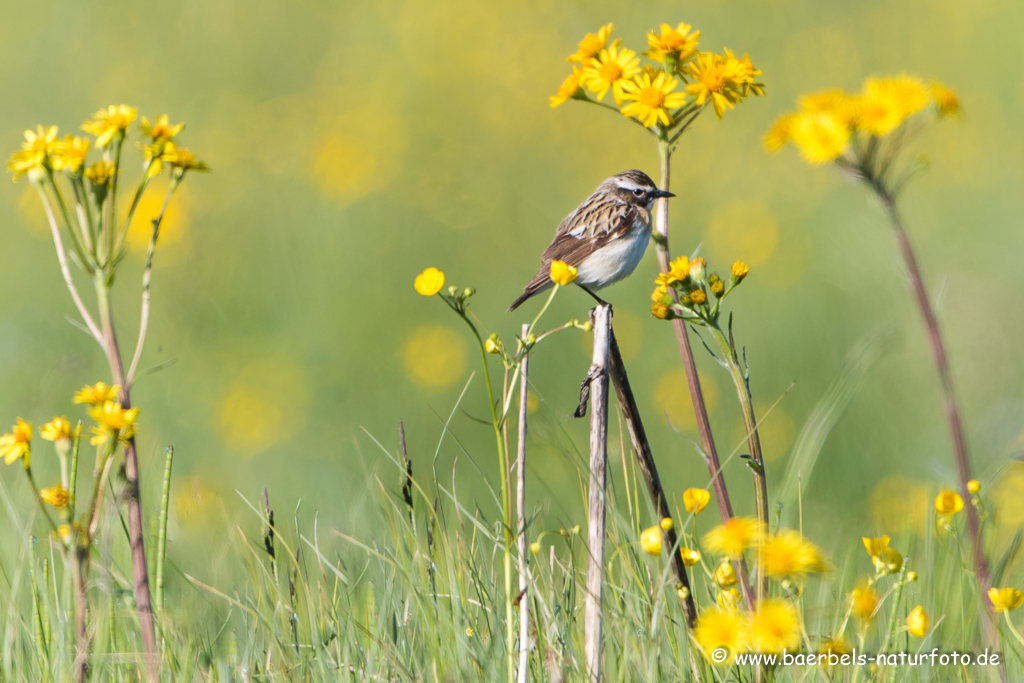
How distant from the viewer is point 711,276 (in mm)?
2111

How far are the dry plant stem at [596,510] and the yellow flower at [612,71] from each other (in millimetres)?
650

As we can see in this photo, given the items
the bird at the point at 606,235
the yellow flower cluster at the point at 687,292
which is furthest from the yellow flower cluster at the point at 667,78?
the bird at the point at 606,235

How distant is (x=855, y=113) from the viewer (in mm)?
1571

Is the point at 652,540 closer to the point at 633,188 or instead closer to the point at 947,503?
the point at 947,503

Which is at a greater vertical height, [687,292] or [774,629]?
[687,292]

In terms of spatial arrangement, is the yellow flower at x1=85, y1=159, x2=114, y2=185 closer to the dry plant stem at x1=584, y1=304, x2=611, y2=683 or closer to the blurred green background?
the dry plant stem at x1=584, y1=304, x2=611, y2=683

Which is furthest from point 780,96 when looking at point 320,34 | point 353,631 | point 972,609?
point 353,631

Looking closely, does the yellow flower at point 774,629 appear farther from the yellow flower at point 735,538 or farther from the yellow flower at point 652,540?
the yellow flower at point 652,540

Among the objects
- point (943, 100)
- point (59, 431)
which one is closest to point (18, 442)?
point (59, 431)

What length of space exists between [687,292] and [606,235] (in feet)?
8.91

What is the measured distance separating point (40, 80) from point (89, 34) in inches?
47.3

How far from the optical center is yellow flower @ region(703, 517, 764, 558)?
1571 mm

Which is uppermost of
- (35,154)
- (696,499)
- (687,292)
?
(35,154)

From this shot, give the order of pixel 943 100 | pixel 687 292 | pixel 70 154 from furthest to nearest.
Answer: pixel 687 292 < pixel 70 154 < pixel 943 100
